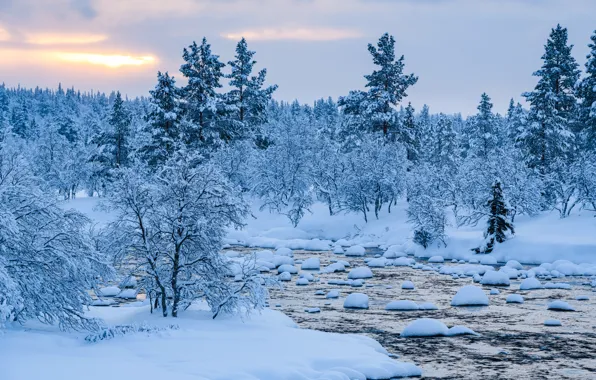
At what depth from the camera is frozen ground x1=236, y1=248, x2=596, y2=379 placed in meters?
13.6

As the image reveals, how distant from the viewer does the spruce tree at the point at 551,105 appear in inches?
1775

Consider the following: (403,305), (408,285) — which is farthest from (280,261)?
(403,305)

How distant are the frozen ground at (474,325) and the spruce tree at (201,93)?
93.0 feet

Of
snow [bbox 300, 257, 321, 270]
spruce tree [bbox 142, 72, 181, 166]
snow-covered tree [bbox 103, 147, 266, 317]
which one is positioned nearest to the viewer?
snow-covered tree [bbox 103, 147, 266, 317]

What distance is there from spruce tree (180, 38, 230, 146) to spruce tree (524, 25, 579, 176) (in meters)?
25.1

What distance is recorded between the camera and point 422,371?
13.1 meters

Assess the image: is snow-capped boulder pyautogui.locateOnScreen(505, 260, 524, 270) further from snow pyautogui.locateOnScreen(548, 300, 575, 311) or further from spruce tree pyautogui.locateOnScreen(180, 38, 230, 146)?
spruce tree pyautogui.locateOnScreen(180, 38, 230, 146)

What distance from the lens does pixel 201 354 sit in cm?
1193

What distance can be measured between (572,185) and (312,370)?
31734 mm

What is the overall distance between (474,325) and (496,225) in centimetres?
1767

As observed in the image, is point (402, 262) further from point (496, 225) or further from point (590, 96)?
point (590, 96)

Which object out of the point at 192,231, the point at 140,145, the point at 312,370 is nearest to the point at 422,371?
the point at 312,370

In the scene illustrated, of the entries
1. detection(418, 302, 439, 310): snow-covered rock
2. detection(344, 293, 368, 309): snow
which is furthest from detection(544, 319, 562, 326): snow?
detection(344, 293, 368, 309): snow

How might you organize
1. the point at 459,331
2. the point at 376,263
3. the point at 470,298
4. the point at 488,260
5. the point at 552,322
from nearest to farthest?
the point at 459,331
the point at 552,322
the point at 470,298
the point at 376,263
the point at 488,260
